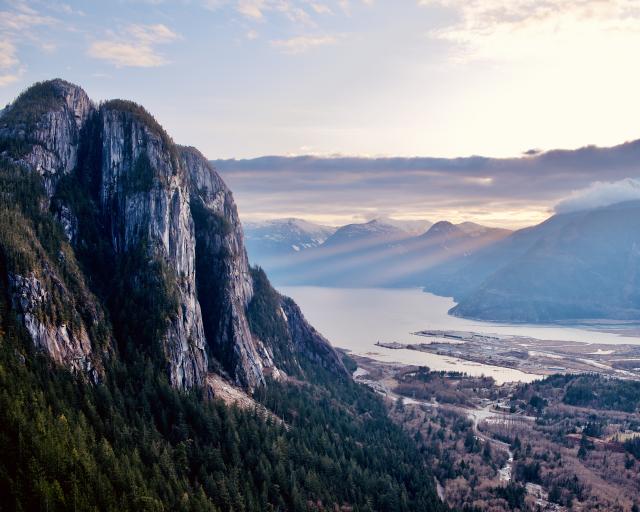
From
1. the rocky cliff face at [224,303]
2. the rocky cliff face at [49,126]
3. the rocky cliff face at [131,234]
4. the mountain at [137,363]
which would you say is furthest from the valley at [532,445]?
the rocky cliff face at [49,126]

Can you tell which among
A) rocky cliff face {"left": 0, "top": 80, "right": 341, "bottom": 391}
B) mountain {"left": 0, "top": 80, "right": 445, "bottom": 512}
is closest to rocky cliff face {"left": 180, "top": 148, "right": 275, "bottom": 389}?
rocky cliff face {"left": 0, "top": 80, "right": 341, "bottom": 391}

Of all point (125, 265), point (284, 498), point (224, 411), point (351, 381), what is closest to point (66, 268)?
point (125, 265)

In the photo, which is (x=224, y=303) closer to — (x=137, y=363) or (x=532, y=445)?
(x=137, y=363)

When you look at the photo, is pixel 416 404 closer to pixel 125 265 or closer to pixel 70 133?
pixel 125 265

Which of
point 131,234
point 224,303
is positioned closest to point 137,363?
point 131,234

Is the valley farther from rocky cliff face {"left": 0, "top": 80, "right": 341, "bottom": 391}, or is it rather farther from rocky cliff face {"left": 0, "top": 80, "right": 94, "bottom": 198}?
rocky cliff face {"left": 0, "top": 80, "right": 94, "bottom": 198}

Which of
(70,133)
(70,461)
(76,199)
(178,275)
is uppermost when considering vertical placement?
(70,133)
